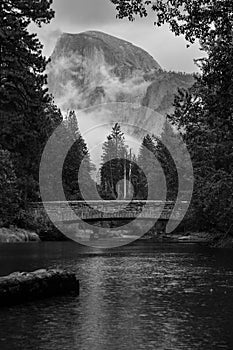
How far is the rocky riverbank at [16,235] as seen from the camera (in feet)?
209

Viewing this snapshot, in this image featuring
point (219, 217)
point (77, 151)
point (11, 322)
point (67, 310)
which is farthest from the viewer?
point (77, 151)

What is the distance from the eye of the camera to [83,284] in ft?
85.0

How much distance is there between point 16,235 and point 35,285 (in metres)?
46.6

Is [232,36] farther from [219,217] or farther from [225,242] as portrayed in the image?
[225,242]

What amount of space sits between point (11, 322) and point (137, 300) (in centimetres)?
607

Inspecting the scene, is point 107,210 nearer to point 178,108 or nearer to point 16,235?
point 16,235

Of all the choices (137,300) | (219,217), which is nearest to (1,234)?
(219,217)

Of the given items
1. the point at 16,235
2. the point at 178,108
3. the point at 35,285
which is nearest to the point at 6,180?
the point at 178,108

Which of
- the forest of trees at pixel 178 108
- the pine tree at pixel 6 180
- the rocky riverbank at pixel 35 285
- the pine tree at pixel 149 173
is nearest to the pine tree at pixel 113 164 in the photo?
the pine tree at pixel 149 173

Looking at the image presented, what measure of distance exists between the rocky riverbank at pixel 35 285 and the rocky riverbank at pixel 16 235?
136 ft

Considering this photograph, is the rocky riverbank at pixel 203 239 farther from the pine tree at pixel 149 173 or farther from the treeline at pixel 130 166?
the treeline at pixel 130 166

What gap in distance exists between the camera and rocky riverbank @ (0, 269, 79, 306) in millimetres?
19203

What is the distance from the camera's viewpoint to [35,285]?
67.4 feet

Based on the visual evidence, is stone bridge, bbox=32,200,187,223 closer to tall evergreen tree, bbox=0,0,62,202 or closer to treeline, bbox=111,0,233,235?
treeline, bbox=111,0,233,235
